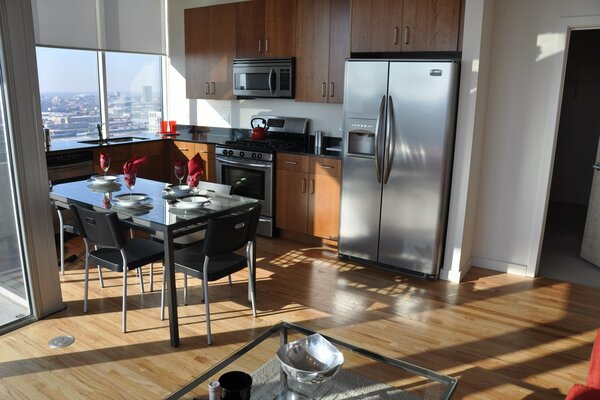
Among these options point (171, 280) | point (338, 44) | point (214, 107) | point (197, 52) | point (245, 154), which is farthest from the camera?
point (214, 107)

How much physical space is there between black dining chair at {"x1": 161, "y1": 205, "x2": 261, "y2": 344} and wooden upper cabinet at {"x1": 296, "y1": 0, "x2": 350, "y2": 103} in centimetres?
207

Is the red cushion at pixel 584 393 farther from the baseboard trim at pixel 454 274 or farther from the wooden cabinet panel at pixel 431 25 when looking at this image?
the wooden cabinet panel at pixel 431 25

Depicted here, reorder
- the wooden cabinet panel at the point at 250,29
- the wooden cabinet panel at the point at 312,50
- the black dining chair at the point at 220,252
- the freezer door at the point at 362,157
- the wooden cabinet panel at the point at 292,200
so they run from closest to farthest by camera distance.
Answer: the black dining chair at the point at 220,252
the freezer door at the point at 362,157
the wooden cabinet panel at the point at 312,50
the wooden cabinet panel at the point at 292,200
the wooden cabinet panel at the point at 250,29

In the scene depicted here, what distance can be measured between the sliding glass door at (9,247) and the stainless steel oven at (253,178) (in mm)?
2208

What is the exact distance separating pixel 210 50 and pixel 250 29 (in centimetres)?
66

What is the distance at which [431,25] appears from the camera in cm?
395

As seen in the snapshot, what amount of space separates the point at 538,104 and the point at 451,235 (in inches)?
51.8

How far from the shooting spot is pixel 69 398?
2.55m

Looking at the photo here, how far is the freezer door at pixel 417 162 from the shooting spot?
12.6 ft

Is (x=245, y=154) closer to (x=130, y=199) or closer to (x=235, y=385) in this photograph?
(x=130, y=199)

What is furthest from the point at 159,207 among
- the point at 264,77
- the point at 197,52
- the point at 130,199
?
the point at 197,52

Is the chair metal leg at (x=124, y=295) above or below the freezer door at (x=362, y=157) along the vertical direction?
below

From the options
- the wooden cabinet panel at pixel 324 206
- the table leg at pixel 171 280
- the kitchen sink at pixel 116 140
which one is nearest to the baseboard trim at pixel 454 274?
the wooden cabinet panel at pixel 324 206

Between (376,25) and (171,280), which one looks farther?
(376,25)
